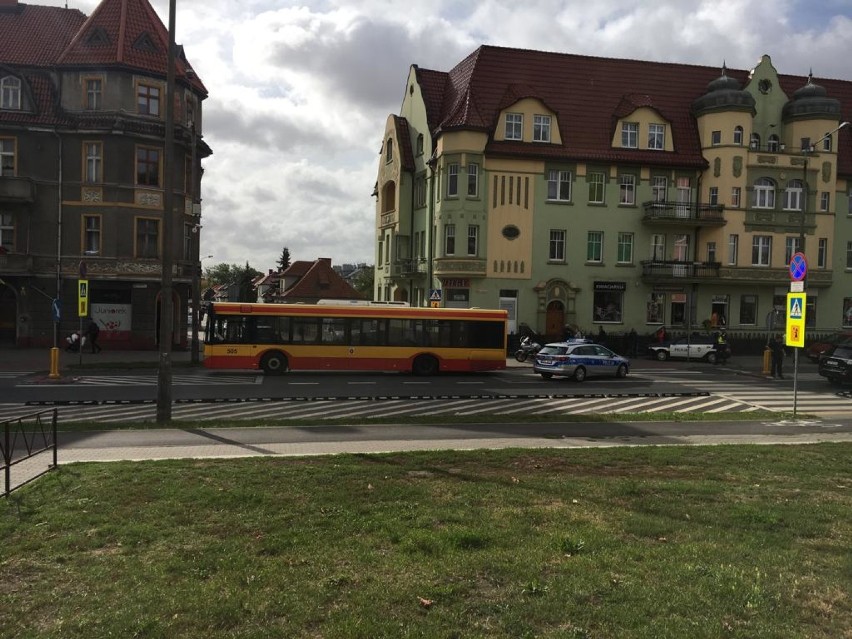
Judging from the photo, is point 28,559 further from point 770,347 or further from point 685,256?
point 685,256

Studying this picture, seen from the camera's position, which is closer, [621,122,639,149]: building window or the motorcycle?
the motorcycle

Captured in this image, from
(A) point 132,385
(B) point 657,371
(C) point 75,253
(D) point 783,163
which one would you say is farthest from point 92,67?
(D) point 783,163

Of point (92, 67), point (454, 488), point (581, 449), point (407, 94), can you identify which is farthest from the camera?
point (407, 94)

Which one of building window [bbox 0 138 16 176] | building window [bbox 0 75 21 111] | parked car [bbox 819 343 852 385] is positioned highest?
building window [bbox 0 75 21 111]

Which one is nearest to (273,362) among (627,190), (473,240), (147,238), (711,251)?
(147,238)

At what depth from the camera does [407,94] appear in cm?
4600

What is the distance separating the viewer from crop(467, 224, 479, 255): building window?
38.4 meters

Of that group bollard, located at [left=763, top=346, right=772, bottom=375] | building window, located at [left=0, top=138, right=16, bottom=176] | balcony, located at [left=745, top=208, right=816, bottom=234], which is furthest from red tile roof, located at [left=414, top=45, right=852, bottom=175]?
building window, located at [left=0, top=138, right=16, bottom=176]

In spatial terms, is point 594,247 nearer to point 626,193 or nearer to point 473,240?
point 626,193

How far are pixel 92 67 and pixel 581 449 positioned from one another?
107 ft

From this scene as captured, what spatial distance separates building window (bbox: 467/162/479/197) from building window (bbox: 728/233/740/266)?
1591 cm

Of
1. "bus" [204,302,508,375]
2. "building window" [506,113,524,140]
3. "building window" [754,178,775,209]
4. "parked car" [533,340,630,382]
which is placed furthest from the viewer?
"building window" [754,178,775,209]

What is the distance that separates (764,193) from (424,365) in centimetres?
2693

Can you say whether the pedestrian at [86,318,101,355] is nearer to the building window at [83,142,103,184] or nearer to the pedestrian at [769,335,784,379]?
the building window at [83,142,103,184]
